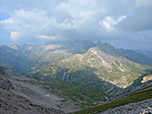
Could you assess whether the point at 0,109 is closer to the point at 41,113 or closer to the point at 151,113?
the point at 41,113

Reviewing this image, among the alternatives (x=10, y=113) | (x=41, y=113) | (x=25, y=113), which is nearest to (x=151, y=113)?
(x=10, y=113)

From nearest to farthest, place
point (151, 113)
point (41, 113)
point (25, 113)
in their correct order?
point (151, 113), point (25, 113), point (41, 113)

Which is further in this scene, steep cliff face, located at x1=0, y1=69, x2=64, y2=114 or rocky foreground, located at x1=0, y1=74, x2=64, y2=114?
steep cliff face, located at x1=0, y1=69, x2=64, y2=114

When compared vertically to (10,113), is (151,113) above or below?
above

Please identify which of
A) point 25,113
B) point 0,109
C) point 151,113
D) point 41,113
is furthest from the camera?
point 41,113

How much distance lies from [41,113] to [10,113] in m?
26.9

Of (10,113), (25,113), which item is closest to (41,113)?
(25,113)

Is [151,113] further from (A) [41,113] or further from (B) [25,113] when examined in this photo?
(A) [41,113]

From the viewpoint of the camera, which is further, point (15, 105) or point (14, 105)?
point (15, 105)

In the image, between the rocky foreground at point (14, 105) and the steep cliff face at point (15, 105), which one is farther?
the steep cliff face at point (15, 105)

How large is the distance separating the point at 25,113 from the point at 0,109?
1381cm

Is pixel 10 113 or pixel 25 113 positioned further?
pixel 25 113

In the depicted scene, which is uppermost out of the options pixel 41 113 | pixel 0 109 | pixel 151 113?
pixel 151 113

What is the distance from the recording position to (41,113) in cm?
7556
